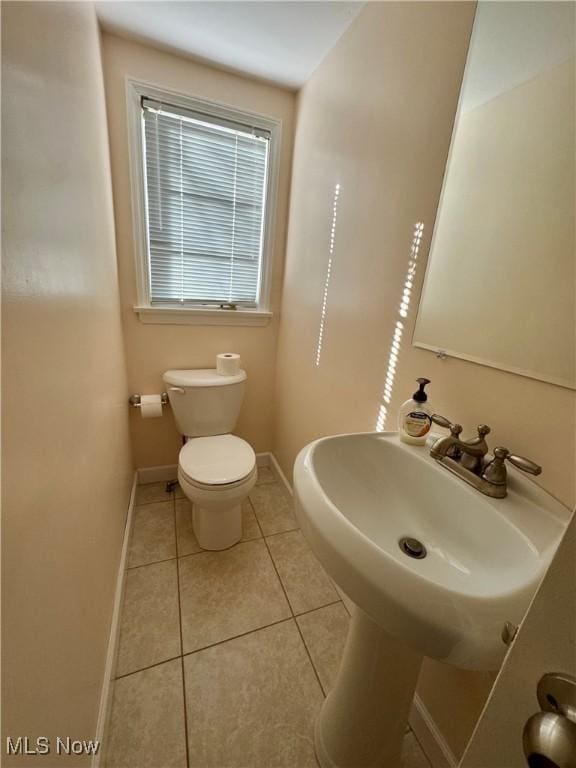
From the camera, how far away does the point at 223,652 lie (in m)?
1.11

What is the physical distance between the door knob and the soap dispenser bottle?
58cm

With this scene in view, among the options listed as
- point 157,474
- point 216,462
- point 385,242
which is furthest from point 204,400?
point 385,242

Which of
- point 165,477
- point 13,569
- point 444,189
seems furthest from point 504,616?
point 165,477

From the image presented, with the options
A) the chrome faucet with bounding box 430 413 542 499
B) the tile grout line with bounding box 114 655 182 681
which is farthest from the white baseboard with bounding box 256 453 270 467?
the chrome faucet with bounding box 430 413 542 499

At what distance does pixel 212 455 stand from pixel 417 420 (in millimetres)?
1042

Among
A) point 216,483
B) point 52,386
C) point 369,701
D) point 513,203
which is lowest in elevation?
point 369,701

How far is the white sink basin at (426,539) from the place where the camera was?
16.2 inches

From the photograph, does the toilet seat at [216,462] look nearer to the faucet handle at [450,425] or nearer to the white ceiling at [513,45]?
the faucet handle at [450,425]

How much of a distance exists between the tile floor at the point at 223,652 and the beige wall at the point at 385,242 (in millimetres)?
411

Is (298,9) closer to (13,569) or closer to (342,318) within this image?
(342,318)

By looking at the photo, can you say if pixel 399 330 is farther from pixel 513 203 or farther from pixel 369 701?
pixel 369 701

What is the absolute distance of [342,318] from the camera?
1.32 m

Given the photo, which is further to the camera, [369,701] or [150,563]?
[150,563]

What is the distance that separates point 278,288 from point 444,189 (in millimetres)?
1187
